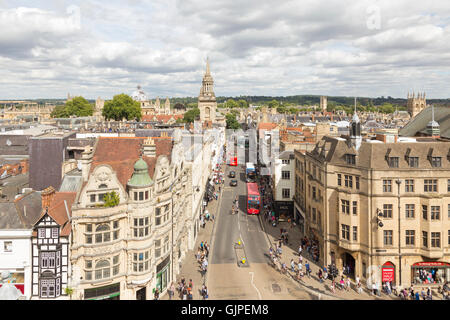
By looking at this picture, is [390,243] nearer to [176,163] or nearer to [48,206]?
[176,163]

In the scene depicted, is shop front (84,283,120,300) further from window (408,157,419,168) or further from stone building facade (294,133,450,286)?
window (408,157,419,168)

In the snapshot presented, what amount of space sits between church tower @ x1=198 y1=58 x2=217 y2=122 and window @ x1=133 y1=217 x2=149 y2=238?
400 feet

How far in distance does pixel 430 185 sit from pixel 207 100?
124 m

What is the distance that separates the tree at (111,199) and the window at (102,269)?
5045mm

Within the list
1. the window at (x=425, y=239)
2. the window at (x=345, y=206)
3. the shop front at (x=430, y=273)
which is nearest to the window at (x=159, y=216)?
the window at (x=345, y=206)

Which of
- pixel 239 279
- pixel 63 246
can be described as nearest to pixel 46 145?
pixel 63 246

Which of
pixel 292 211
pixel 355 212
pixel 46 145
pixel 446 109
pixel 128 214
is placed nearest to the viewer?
pixel 128 214

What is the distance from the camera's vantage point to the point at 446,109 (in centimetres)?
7050

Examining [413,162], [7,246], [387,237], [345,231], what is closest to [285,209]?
[345,231]

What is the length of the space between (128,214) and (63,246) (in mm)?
5818

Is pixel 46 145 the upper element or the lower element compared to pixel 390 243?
upper

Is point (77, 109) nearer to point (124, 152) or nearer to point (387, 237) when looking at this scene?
point (124, 152)

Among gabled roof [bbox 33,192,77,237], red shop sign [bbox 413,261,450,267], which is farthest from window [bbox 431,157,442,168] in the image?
gabled roof [bbox 33,192,77,237]

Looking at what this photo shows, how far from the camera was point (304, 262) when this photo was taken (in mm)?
42844
